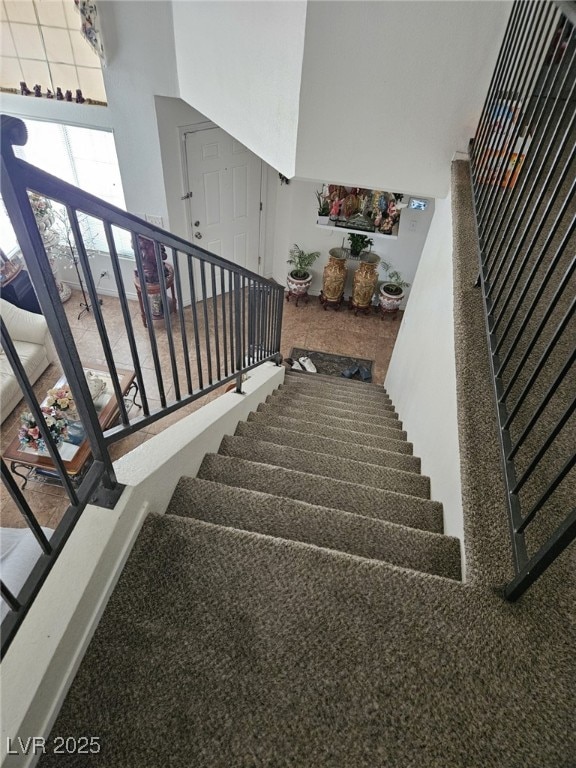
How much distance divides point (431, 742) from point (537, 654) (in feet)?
1.00

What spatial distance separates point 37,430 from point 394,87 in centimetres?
317

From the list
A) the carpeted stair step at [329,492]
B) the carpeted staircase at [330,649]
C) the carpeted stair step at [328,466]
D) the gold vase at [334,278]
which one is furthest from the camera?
the gold vase at [334,278]

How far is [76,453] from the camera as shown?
3.40 metres

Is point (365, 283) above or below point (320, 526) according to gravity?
below

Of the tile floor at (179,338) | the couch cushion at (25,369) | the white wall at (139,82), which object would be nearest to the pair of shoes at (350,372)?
the tile floor at (179,338)

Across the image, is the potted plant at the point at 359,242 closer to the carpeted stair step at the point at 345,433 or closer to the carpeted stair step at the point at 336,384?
the carpeted stair step at the point at 336,384

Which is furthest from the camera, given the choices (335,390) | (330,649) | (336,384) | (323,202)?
(323,202)

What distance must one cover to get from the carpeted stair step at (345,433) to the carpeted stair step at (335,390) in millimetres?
1012

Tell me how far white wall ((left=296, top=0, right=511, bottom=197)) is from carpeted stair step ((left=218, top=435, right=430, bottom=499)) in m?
1.97

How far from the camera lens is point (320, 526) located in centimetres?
146

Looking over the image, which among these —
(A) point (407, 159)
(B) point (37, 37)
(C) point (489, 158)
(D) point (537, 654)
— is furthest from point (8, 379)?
(D) point (537, 654)

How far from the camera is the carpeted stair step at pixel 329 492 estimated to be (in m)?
1.67

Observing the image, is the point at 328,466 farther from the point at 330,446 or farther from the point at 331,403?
the point at 331,403

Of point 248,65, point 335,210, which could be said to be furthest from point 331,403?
point 335,210
